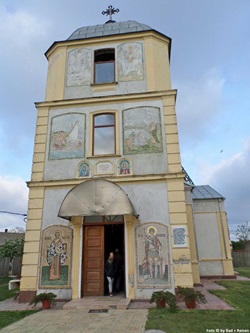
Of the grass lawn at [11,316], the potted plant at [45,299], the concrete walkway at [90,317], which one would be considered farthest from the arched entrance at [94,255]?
the grass lawn at [11,316]

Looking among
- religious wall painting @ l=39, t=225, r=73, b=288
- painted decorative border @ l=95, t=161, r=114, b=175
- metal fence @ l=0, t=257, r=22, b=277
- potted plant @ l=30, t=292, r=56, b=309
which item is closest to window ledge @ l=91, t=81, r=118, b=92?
painted decorative border @ l=95, t=161, r=114, b=175

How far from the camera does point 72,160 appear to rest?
11.2 m

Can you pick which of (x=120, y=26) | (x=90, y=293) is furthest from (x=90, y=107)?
(x=90, y=293)

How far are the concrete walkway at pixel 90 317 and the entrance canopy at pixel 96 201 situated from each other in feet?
9.52

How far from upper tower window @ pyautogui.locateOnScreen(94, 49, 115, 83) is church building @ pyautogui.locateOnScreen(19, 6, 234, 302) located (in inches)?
2.0

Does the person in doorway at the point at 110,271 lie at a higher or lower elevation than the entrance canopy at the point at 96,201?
lower

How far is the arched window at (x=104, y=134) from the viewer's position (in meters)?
11.5

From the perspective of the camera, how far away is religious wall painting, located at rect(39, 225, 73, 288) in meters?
9.84

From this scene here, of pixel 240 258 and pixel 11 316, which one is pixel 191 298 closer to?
pixel 11 316

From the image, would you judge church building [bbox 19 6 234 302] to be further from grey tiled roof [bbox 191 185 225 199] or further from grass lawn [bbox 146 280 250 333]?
grey tiled roof [bbox 191 185 225 199]

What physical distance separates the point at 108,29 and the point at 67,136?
21.8ft

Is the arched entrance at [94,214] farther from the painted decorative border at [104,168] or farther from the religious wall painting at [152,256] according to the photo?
the painted decorative border at [104,168]

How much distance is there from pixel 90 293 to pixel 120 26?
1302 cm

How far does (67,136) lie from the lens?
11.7 meters
